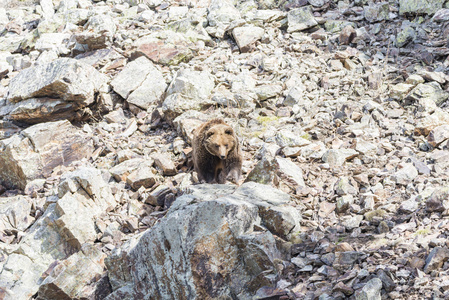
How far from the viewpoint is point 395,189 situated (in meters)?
5.46

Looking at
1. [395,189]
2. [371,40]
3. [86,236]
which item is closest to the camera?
[395,189]

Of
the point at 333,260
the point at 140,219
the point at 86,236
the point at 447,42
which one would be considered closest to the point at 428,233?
the point at 333,260

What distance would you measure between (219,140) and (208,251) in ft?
7.31

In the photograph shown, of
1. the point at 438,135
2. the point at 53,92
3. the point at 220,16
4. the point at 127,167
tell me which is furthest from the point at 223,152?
the point at 220,16

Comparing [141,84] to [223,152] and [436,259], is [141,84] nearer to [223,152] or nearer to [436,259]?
[223,152]

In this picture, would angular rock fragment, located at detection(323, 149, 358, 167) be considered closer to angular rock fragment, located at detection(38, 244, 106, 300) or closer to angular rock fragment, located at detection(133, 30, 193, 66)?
angular rock fragment, located at detection(38, 244, 106, 300)

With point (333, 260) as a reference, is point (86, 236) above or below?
below

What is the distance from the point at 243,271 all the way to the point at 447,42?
22.9 ft

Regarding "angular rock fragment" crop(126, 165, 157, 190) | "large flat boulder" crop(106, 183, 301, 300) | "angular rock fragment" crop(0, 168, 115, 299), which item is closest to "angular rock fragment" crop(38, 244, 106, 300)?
"angular rock fragment" crop(0, 168, 115, 299)

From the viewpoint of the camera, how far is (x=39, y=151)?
7.96 meters

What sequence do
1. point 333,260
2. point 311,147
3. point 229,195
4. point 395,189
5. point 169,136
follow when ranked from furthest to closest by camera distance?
1. point 169,136
2. point 311,147
3. point 395,189
4. point 229,195
5. point 333,260

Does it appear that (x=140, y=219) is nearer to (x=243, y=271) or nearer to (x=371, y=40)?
(x=243, y=271)

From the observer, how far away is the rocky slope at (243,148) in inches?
170

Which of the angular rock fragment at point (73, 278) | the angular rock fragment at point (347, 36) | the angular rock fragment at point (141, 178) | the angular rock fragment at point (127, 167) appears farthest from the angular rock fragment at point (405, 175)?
the angular rock fragment at point (347, 36)
